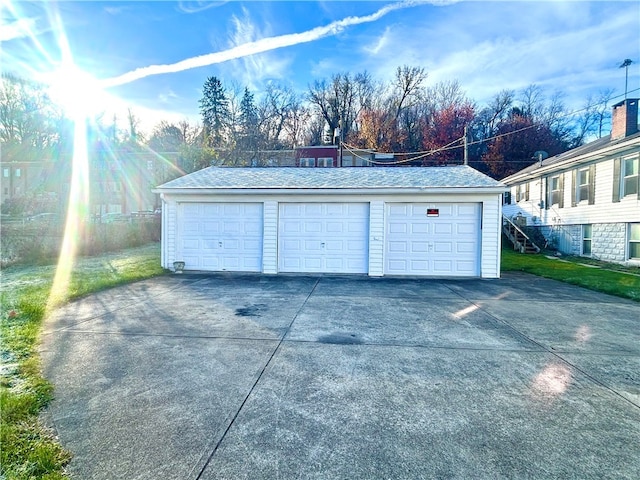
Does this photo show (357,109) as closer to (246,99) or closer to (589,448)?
(246,99)

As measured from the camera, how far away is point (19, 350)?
12.3ft

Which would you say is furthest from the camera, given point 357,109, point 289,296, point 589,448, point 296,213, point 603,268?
point 357,109

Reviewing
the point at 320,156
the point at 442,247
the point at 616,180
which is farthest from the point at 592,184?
the point at 320,156

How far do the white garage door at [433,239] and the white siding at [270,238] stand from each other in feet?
11.2

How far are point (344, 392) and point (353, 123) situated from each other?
35.8m

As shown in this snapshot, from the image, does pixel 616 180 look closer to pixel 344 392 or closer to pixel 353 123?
pixel 344 392

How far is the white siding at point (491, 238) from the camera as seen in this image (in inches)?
366

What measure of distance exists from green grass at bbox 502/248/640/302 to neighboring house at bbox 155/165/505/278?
2061mm

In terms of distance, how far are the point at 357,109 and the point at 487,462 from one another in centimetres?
3686

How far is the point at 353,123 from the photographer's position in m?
35.6

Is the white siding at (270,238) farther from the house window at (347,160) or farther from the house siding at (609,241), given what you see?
the house window at (347,160)

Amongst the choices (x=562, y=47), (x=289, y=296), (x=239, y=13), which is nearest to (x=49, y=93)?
(x=239, y=13)

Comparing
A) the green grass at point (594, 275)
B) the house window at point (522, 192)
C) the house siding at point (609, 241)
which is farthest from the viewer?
the house window at point (522, 192)

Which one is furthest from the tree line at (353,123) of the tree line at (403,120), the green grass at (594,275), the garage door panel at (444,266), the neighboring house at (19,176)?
the garage door panel at (444,266)
